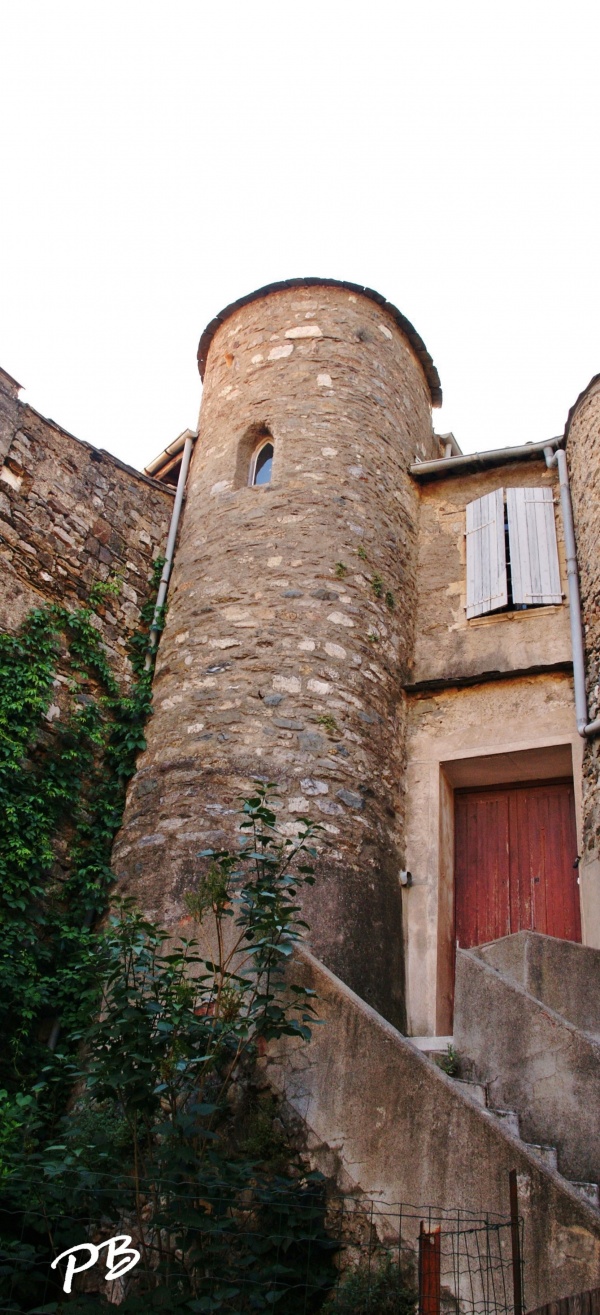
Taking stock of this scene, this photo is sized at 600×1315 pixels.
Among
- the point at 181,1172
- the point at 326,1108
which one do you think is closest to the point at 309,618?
the point at 326,1108

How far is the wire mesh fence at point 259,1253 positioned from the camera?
3.57 metres

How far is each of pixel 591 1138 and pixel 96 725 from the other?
421 cm

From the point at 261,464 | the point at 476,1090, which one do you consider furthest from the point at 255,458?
the point at 476,1090

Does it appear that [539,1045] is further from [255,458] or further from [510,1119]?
[255,458]

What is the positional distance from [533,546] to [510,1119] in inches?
196

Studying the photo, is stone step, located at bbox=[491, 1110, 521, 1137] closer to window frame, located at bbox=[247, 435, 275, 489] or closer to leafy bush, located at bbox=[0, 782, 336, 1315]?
leafy bush, located at bbox=[0, 782, 336, 1315]

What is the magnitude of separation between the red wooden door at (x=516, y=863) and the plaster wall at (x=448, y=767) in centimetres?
12

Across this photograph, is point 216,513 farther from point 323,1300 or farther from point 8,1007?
point 323,1300

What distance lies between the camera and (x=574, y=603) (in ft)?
24.4

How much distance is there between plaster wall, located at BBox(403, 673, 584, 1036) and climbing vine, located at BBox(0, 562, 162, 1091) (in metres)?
2.06

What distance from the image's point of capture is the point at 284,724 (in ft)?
22.5

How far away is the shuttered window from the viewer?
8031 millimetres

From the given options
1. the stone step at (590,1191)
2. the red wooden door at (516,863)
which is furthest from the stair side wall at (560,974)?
the red wooden door at (516,863)

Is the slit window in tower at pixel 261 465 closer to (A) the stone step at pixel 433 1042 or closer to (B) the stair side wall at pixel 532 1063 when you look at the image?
(A) the stone step at pixel 433 1042
